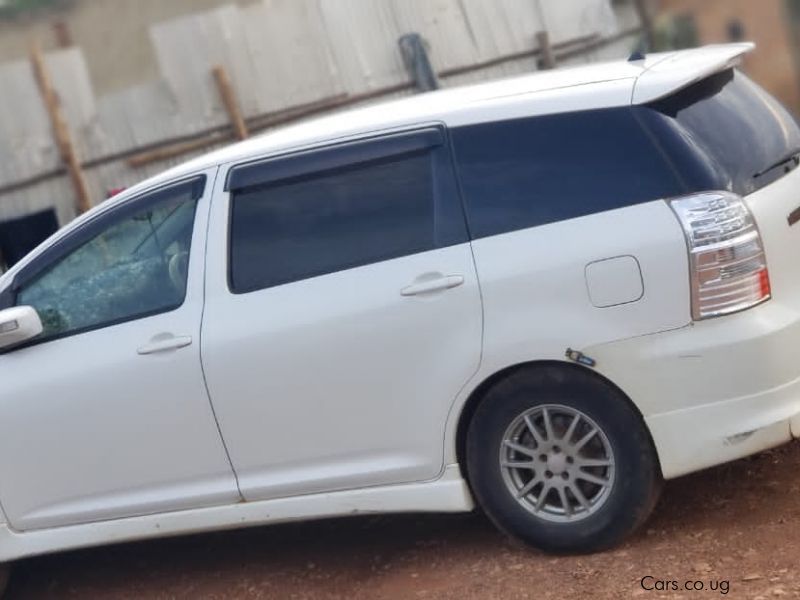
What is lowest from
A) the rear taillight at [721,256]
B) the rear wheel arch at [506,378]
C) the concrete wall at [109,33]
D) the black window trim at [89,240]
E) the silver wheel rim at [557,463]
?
the silver wheel rim at [557,463]

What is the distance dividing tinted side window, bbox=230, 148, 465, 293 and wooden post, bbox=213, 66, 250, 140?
594 centimetres

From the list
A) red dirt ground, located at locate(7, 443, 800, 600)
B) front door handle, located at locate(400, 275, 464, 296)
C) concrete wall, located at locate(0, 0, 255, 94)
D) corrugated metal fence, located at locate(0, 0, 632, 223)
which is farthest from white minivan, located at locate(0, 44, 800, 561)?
concrete wall, located at locate(0, 0, 255, 94)

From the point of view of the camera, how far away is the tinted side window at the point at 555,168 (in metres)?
4.77

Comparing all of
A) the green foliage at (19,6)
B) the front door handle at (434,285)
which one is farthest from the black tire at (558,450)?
the green foliage at (19,6)

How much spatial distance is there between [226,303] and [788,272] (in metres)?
2.09

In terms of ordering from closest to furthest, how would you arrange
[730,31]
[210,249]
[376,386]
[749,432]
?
1. [749,432]
2. [376,386]
3. [210,249]
4. [730,31]

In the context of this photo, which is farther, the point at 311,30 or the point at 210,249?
the point at 311,30

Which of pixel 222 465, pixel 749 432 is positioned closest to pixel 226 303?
pixel 222 465

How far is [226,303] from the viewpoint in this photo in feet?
17.4

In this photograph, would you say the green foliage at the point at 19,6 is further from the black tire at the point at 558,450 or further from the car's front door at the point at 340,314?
the black tire at the point at 558,450

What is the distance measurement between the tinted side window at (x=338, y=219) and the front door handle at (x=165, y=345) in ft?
0.90

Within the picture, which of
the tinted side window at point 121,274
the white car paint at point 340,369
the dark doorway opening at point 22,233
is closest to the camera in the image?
the white car paint at point 340,369

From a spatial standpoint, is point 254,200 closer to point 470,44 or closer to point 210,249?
point 210,249

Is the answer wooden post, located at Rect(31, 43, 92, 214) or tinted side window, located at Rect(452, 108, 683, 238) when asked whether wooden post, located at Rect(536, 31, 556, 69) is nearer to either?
wooden post, located at Rect(31, 43, 92, 214)
